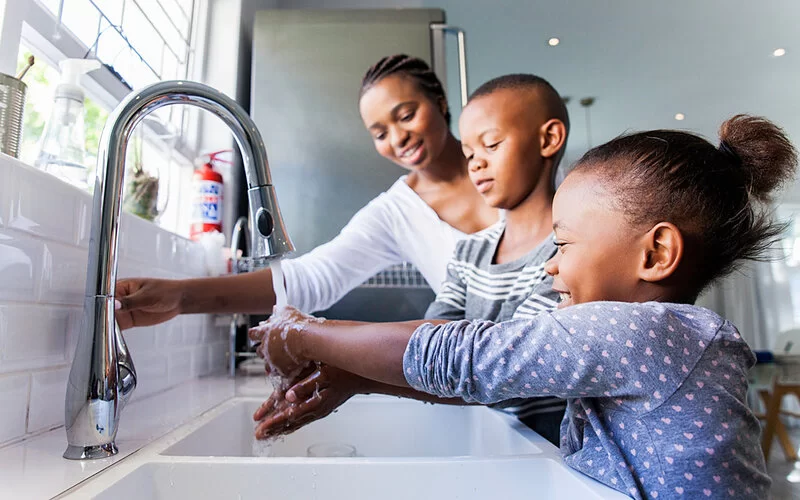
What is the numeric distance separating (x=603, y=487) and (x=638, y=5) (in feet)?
4.72

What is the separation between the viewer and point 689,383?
45 cm

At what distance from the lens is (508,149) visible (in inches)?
36.5

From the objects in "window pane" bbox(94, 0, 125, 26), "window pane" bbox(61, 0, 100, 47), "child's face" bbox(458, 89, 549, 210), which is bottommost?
"child's face" bbox(458, 89, 549, 210)

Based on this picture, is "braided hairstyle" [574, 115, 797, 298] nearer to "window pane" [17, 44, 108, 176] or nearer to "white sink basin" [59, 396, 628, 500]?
"white sink basin" [59, 396, 628, 500]

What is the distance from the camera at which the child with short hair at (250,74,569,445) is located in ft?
2.78

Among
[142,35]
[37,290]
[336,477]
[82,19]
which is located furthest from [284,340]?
[142,35]

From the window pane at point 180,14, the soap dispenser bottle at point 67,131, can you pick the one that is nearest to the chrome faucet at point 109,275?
the soap dispenser bottle at point 67,131

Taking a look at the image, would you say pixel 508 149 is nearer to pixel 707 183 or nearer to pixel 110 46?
pixel 707 183

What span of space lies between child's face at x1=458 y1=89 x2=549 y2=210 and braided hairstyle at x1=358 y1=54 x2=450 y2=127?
54 centimetres

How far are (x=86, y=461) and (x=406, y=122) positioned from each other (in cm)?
115

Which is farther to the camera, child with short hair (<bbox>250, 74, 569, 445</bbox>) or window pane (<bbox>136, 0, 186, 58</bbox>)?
window pane (<bbox>136, 0, 186, 58</bbox>)

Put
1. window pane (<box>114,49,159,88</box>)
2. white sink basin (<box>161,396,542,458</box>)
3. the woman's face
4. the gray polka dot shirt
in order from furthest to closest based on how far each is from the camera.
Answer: the woman's face
window pane (<box>114,49,159,88</box>)
white sink basin (<box>161,396,542,458</box>)
the gray polka dot shirt

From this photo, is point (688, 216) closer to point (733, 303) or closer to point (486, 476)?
point (486, 476)

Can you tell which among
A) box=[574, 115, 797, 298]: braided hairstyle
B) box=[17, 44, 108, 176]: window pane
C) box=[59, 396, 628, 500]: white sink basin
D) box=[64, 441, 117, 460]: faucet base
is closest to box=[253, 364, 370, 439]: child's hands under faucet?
box=[59, 396, 628, 500]: white sink basin
